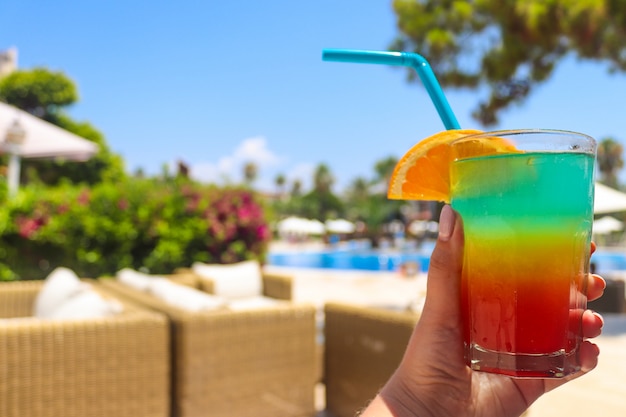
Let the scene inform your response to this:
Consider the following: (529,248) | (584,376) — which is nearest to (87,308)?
(529,248)

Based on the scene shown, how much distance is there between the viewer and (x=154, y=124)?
143 feet

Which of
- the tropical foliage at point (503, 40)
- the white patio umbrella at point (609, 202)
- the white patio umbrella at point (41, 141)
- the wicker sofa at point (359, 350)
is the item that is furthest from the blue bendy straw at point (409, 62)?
the white patio umbrella at point (609, 202)

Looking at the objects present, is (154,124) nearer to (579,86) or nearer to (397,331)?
(579,86)

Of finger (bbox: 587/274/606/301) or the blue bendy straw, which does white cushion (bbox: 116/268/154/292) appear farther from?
finger (bbox: 587/274/606/301)

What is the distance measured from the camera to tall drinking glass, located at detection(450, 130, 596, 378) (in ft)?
2.64

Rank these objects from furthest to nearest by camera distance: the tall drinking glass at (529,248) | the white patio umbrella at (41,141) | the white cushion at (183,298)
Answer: the white patio umbrella at (41,141)
the white cushion at (183,298)
the tall drinking glass at (529,248)

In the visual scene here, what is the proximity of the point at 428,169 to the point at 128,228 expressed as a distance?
17.7 feet

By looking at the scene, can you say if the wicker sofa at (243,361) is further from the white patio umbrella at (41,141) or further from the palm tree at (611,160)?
the palm tree at (611,160)

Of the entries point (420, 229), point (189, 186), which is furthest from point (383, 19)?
point (420, 229)

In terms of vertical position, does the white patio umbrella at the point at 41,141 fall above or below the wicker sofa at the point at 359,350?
above

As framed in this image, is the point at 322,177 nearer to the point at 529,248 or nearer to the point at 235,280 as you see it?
the point at 235,280

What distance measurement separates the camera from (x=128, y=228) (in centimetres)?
584

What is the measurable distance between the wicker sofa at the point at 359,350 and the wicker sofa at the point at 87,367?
3.43ft

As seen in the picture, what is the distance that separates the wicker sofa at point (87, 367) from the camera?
8.07ft
